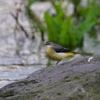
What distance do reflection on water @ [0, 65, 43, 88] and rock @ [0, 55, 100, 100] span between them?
91.8 inches

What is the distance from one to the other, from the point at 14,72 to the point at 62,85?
13.0 ft

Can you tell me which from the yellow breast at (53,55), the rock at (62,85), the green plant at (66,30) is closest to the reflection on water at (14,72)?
the yellow breast at (53,55)

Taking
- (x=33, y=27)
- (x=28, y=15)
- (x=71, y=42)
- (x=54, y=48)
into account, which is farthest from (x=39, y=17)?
(x=54, y=48)

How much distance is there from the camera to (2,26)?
46.9ft

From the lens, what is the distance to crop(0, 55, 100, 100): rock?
528 cm

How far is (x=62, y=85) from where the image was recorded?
5535 mm

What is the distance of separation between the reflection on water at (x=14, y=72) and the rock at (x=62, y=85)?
2331 mm

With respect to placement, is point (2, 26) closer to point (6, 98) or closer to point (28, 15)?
point (28, 15)

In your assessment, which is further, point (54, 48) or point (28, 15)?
point (28, 15)

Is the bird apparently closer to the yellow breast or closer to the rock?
the yellow breast

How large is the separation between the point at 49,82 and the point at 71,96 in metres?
0.59

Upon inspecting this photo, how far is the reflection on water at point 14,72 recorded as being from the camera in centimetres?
871

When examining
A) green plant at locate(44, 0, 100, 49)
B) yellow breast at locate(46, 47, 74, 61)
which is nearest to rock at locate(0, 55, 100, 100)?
yellow breast at locate(46, 47, 74, 61)

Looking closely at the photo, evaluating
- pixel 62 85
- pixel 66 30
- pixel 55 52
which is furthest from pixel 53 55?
Answer: pixel 62 85
